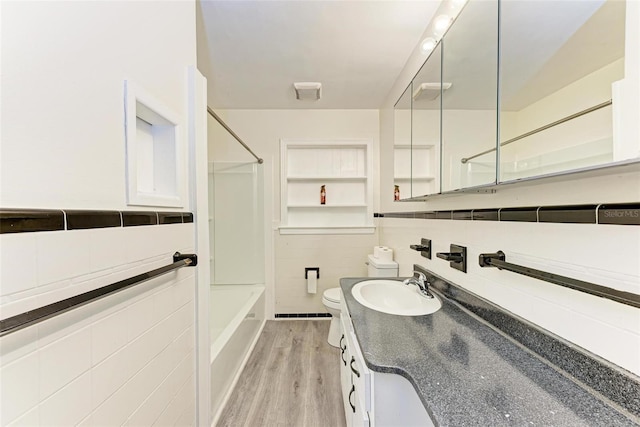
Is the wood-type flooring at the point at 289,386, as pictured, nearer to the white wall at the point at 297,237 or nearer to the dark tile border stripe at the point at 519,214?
the white wall at the point at 297,237

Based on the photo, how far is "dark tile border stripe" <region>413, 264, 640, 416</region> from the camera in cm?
57

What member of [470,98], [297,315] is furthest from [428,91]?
[297,315]

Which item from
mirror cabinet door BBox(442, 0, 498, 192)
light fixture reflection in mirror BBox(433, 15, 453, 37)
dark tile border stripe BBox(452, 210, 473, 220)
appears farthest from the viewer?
light fixture reflection in mirror BBox(433, 15, 453, 37)

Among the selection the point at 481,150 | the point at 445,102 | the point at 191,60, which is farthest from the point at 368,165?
the point at 191,60

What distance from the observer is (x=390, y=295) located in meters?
1.56

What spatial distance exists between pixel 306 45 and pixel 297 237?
181 cm

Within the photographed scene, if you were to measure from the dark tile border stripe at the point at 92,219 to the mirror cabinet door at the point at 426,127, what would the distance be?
4.83 feet

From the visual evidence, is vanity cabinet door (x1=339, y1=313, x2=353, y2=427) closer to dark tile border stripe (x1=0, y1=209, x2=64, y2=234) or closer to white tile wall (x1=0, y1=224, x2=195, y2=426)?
white tile wall (x1=0, y1=224, x2=195, y2=426)

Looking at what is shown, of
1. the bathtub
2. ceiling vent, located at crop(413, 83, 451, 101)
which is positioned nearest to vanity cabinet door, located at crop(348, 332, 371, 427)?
the bathtub

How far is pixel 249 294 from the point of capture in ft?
8.82

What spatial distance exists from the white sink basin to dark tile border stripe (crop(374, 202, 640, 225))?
0.54 metres

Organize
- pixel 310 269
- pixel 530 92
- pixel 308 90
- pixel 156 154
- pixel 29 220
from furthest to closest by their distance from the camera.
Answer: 1. pixel 310 269
2. pixel 308 90
3. pixel 156 154
4. pixel 530 92
5. pixel 29 220

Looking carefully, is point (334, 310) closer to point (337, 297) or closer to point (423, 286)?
point (337, 297)

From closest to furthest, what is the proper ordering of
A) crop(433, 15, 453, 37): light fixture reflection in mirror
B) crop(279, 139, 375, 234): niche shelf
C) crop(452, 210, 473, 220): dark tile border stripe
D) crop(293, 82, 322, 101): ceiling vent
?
crop(452, 210, 473, 220): dark tile border stripe, crop(433, 15, 453, 37): light fixture reflection in mirror, crop(293, 82, 322, 101): ceiling vent, crop(279, 139, 375, 234): niche shelf
